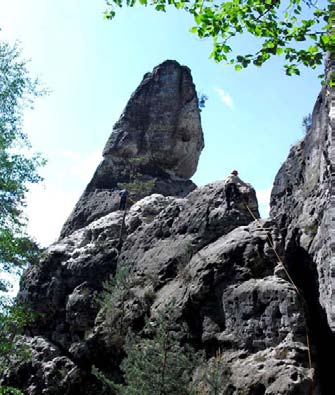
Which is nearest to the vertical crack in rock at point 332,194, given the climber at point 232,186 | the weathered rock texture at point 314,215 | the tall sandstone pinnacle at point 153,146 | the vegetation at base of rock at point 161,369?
the weathered rock texture at point 314,215

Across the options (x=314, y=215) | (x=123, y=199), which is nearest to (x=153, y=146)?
(x=123, y=199)

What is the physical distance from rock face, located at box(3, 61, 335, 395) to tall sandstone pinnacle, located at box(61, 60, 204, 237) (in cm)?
364

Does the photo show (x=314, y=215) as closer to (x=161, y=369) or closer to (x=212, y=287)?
(x=212, y=287)

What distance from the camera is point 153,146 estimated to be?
933 inches

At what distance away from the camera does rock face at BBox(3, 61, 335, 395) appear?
9844mm

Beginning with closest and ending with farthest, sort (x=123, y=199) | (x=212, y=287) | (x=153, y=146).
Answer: (x=212, y=287) < (x=123, y=199) < (x=153, y=146)

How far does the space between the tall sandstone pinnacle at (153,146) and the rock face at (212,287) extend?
364 centimetres

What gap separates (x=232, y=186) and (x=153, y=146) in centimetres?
1014

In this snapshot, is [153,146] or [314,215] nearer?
[314,215]

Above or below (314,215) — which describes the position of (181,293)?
A: below

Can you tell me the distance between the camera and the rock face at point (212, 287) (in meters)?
9.84

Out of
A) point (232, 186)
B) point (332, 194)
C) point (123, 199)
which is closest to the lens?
point (332, 194)

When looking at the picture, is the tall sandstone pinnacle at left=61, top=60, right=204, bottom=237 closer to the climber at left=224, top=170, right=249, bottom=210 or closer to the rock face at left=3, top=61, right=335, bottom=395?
the rock face at left=3, top=61, right=335, bottom=395

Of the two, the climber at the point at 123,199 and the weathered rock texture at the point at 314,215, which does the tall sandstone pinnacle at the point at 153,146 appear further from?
the weathered rock texture at the point at 314,215
